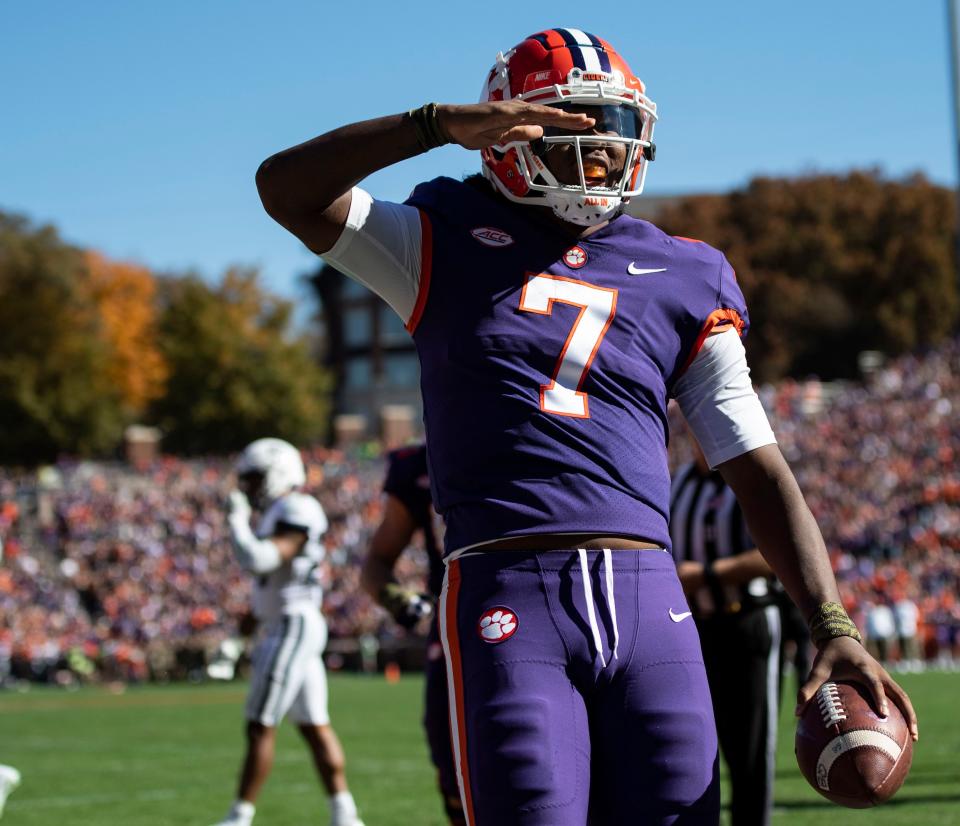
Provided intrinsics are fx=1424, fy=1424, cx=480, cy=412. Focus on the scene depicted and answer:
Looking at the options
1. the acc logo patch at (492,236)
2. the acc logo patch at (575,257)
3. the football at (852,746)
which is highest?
the acc logo patch at (492,236)

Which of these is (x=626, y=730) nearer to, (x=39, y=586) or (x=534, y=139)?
(x=534, y=139)

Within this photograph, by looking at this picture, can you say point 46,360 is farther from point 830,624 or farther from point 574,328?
point 830,624

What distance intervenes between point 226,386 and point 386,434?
6.46 meters

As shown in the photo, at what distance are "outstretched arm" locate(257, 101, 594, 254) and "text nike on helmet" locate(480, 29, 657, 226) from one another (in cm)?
14

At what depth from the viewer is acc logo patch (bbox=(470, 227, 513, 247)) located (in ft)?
9.52

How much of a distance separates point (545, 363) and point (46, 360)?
4609 centimetres

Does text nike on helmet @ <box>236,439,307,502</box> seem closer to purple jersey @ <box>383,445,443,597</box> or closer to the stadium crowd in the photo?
purple jersey @ <box>383,445,443,597</box>

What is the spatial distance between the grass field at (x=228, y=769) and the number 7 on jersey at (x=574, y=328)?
521cm

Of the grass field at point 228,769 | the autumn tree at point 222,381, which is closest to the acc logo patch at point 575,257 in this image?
the grass field at point 228,769

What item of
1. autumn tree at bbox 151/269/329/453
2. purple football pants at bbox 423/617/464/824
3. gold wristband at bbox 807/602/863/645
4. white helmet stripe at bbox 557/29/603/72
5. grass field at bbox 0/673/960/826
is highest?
autumn tree at bbox 151/269/329/453

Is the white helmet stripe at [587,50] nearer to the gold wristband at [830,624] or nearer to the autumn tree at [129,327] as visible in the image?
the gold wristband at [830,624]

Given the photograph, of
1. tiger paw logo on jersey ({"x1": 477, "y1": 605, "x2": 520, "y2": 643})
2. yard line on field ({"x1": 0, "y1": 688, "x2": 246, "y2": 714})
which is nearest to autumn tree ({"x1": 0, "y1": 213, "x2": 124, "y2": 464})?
yard line on field ({"x1": 0, "y1": 688, "x2": 246, "y2": 714})

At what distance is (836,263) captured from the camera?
51.3 metres

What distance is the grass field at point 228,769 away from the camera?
8086 millimetres
